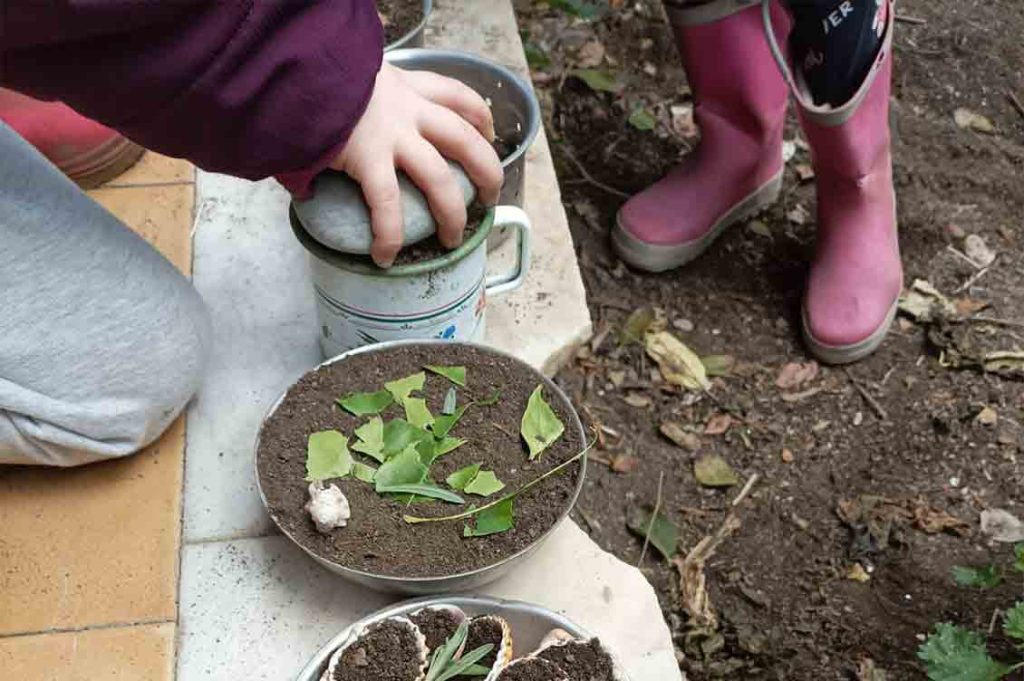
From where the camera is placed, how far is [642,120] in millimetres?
2031

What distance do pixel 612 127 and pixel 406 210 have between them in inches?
37.8

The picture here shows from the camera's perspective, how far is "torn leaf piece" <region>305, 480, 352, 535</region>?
110 centimetres

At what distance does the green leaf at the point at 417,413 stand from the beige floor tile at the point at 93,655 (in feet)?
1.05

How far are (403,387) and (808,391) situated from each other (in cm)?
67

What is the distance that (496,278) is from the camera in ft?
4.65

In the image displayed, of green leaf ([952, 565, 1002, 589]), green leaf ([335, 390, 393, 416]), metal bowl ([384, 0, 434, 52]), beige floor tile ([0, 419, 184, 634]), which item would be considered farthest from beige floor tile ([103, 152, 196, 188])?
green leaf ([952, 565, 1002, 589])

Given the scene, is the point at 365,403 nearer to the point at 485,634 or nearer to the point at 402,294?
the point at 402,294

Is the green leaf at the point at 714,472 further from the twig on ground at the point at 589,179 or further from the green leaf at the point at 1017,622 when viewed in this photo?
the twig on ground at the point at 589,179

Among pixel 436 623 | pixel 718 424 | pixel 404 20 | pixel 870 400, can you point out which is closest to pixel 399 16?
pixel 404 20

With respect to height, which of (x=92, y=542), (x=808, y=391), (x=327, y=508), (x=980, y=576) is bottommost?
(x=808, y=391)

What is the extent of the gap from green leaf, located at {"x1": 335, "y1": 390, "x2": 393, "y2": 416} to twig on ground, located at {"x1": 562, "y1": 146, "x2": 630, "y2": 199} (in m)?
0.81

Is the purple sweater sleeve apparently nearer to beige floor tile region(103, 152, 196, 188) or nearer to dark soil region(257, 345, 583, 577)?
dark soil region(257, 345, 583, 577)

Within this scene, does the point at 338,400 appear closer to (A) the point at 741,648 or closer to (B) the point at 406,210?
(B) the point at 406,210

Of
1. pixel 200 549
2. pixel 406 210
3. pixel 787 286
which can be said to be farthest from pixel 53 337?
pixel 787 286
